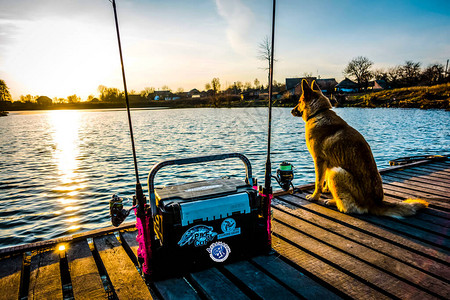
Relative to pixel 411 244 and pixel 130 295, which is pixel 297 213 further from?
pixel 130 295

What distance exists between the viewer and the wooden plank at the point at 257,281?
8.48ft

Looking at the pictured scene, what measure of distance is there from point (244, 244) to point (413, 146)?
18260 millimetres

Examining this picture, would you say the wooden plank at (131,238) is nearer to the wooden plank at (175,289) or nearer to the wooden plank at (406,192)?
the wooden plank at (175,289)

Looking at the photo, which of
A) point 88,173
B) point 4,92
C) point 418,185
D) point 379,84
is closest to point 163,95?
point 4,92

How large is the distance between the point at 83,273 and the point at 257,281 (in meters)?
1.98

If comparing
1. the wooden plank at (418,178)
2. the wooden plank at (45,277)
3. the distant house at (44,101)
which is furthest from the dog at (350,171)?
the distant house at (44,101)

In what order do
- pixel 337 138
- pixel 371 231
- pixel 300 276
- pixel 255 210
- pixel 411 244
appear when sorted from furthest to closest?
pixel 337 138 → pixel 371 231 → pixel 411 244 → pixel 255 210 → pixel 300 276

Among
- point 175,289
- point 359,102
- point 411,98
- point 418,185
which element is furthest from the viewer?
point 359,102

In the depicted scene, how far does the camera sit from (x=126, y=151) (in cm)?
1672

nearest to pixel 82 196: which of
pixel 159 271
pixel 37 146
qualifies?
pixel 159 271

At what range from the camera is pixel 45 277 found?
2945 millimetres

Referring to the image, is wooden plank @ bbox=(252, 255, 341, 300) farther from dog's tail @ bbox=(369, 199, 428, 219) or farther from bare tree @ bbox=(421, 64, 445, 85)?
bare tree @ bbox=(421, 64, 445, 85)

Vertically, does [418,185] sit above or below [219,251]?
below

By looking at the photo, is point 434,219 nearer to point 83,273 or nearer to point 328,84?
point 83,273
